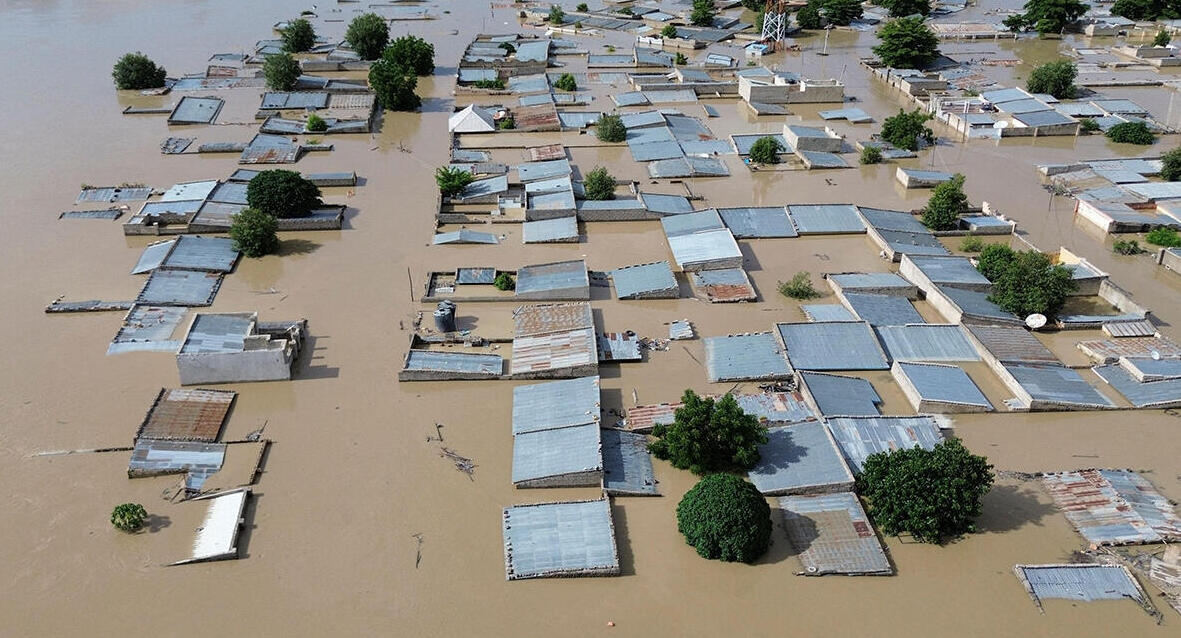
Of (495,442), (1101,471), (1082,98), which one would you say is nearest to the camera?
(1101,471)

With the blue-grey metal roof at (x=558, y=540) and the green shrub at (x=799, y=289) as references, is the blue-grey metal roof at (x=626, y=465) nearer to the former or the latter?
the blue-grey metal roof at (x=558, y=540)

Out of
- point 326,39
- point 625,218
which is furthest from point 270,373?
point 326,39

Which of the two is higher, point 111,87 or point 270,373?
point 111,87

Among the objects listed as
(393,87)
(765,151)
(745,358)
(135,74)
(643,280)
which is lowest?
(745,358)

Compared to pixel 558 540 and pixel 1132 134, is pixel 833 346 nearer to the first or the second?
pixel 558 540

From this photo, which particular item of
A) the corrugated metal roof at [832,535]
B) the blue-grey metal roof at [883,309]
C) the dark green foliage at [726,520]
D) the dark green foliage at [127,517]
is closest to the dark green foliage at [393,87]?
the blue-grey metal roof at [883,309]

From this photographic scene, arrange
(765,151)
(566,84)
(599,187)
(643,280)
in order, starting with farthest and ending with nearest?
(566,84) < (765,151) < (599,187) < (643,280)

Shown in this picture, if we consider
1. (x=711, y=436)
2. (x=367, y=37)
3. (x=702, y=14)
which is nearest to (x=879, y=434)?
(x=711, y=436)

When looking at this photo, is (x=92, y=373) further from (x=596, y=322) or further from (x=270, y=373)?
(x=596, y=322)
